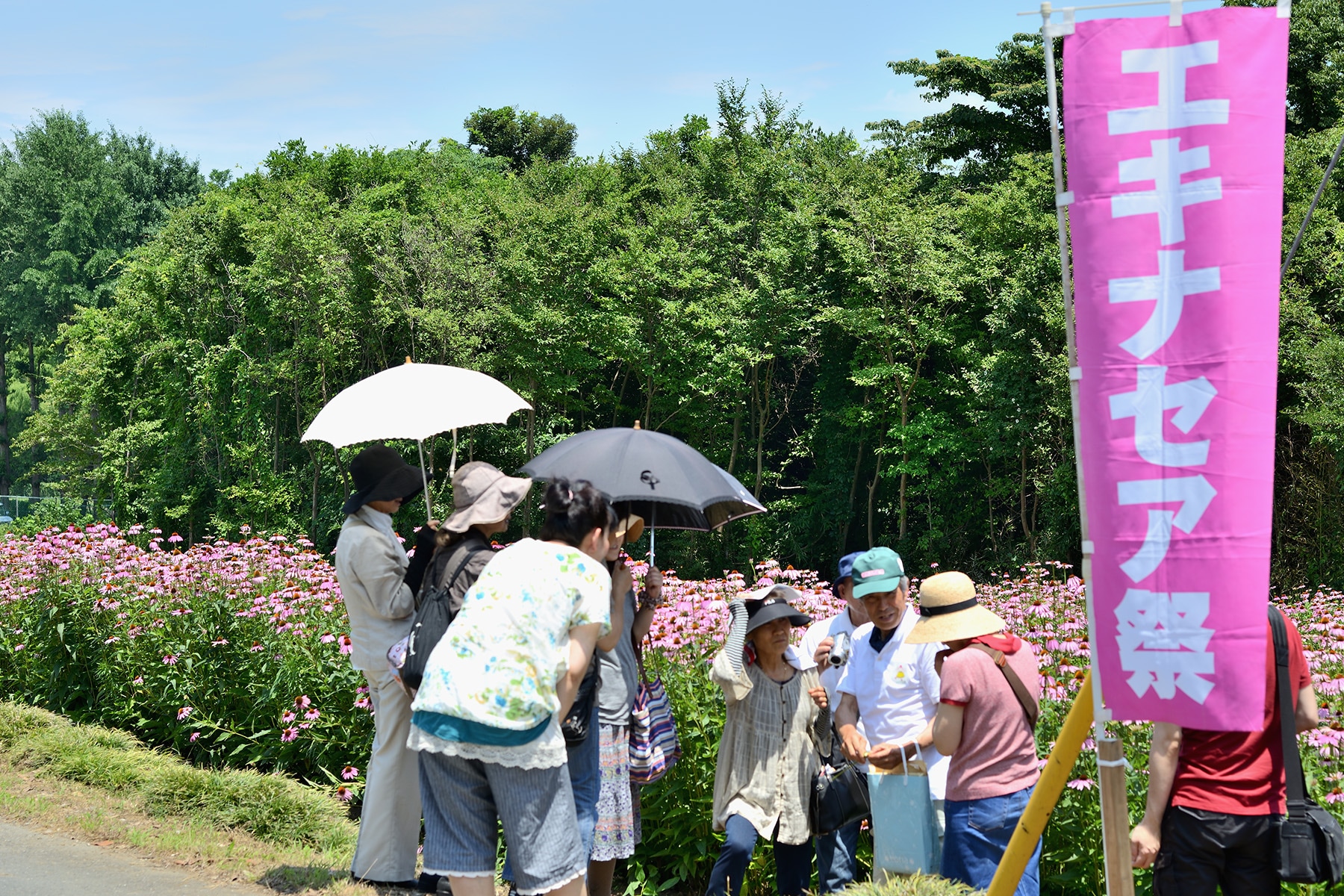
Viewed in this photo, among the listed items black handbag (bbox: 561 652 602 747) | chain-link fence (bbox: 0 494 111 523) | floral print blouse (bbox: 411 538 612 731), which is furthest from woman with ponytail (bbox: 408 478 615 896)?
chain-link fence (bbox: 0 494 111 523)

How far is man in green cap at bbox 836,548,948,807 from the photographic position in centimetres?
405

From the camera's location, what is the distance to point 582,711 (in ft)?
12.9

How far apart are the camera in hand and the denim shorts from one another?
1.39 metres

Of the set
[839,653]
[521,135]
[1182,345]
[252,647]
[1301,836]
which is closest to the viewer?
[1182,345]

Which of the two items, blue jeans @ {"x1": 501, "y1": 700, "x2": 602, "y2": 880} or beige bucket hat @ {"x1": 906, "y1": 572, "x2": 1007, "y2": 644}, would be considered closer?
beige bucket hat @ {"x1": 906, "y1": 572, "x2": 1007, "y2": 644}

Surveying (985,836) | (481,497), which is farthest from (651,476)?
(985,836)

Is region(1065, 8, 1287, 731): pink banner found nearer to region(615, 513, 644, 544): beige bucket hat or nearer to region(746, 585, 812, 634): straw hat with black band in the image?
region(746, 585, 812, 634): straw hat with black band

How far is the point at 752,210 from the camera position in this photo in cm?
2372

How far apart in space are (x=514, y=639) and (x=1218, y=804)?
1930 millimetres

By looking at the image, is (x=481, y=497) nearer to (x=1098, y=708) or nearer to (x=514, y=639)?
(x=514, y=639)

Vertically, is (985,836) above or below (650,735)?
below

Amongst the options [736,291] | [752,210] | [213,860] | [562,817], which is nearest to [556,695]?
[562,817]

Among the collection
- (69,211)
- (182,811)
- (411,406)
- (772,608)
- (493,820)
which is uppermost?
(69,211)

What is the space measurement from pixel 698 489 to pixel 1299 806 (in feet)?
7.54
